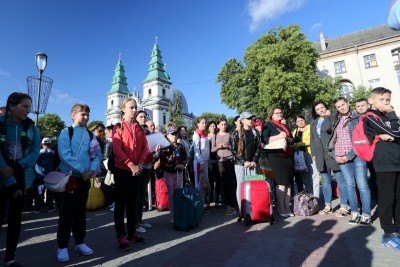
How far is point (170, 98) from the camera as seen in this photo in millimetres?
93625

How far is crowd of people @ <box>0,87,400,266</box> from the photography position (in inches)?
122

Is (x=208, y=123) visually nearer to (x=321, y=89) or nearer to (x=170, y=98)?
(x=321, y=89)

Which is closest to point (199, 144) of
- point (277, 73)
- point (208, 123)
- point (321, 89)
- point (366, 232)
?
point (208, 123)

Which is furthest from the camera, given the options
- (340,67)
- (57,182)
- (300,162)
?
(340,67)

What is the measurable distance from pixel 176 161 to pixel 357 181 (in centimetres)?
345

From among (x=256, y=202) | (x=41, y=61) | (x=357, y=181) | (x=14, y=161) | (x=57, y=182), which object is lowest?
(x=256, y=202)

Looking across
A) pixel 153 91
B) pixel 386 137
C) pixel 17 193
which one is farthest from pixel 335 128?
pixel 153 91

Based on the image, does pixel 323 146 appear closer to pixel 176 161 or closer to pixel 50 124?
pixel 176 161

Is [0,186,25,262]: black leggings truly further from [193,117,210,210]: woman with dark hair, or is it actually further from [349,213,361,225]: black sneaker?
[349,213,361,225]: black sneaker

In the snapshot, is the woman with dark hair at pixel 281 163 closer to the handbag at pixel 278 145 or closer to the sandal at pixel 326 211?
the handbag at pixel 278 145

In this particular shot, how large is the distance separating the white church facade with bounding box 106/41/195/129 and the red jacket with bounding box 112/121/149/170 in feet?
257

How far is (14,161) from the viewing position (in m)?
3.03

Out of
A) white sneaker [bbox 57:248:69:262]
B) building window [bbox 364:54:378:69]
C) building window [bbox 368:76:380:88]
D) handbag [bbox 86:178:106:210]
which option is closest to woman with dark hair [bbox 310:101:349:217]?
white sneaker [bbox 57:248:69:262]

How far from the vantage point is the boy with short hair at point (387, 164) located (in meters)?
3.49
